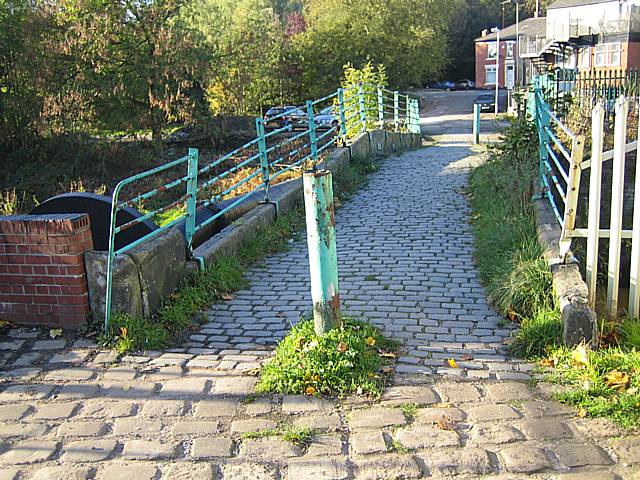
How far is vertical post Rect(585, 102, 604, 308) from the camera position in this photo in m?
5.01

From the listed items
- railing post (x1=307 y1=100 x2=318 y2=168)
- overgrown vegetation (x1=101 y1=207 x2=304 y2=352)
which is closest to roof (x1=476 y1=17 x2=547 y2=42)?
railing post (x1=307 y1=100 x2=318 y2=168)

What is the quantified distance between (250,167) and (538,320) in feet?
38.8

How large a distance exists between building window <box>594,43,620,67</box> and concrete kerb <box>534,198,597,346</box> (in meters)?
45.1

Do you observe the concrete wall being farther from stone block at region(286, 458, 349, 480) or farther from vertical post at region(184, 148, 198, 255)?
stone block at region(286, 458, 349, 480)

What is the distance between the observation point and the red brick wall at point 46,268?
4.99m

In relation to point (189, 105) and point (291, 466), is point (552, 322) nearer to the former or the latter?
point (291, 466)

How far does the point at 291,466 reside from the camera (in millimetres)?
3330

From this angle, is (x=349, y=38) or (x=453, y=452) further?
(x=349, y=38)

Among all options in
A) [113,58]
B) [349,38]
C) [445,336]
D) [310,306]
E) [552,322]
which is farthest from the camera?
[349,38]

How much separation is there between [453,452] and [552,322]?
1690 millimetres

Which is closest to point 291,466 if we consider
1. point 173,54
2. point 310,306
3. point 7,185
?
point 310,306

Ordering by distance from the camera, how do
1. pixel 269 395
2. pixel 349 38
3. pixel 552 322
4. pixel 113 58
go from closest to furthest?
pixel 269 395 < pixel 552 322 < pixel 113 58 < pixel 349 38

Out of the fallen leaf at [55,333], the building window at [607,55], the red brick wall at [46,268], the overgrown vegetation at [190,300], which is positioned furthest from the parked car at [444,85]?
the fallen leaf at [55,333]

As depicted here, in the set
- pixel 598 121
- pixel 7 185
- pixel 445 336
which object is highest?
pixel 598 121
